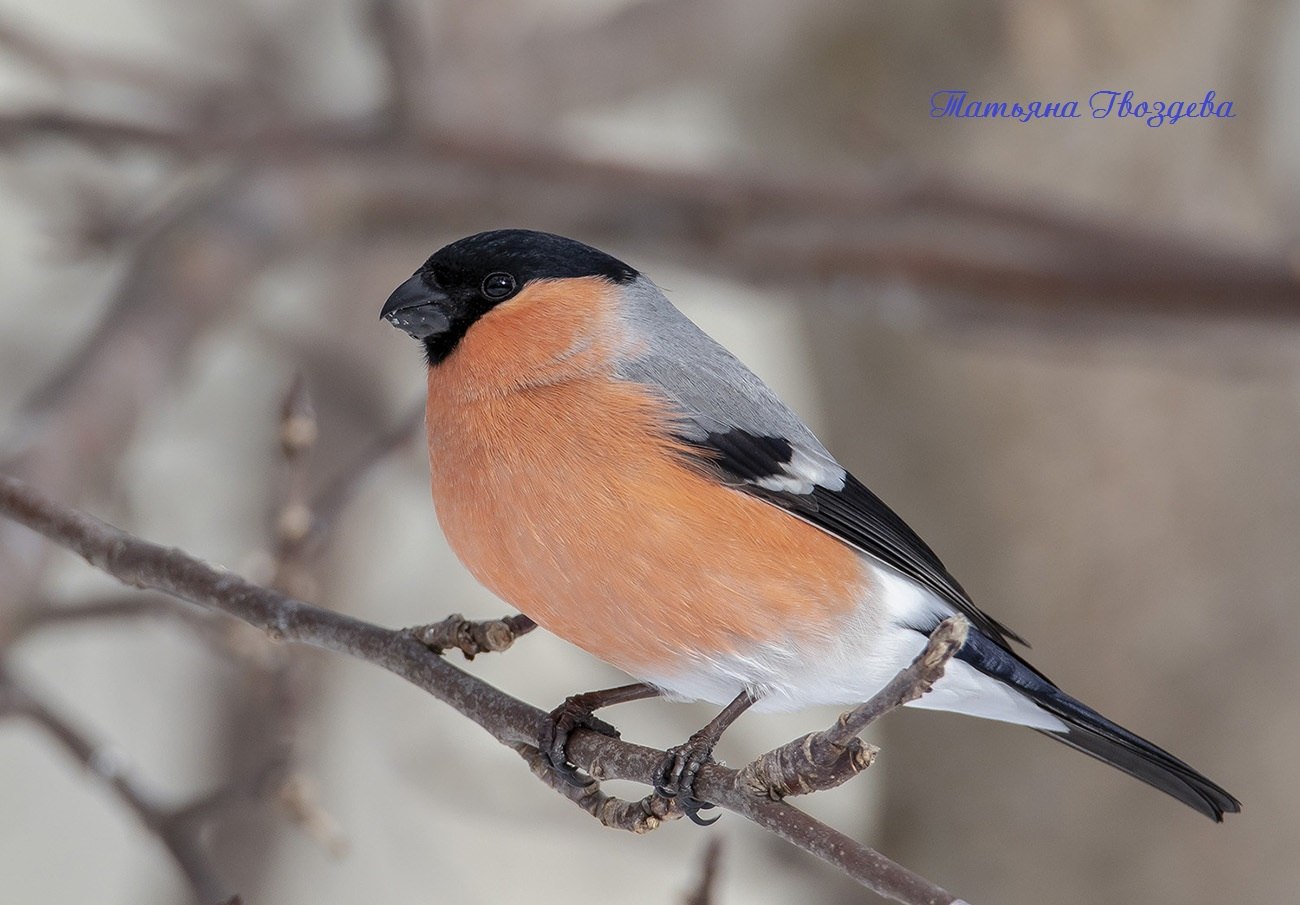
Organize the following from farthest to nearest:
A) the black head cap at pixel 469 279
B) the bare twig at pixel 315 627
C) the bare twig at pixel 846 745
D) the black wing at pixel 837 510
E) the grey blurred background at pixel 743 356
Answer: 1. the grey blurred background at pixel 743 356
2. the black head cap at pixel 469 279
3. the black wing at pixel 837 510
4. the bare twig at pixel 315 627
5. the bare twig at pixel 846 745

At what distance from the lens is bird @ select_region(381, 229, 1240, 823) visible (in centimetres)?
161

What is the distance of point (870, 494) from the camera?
6.02ft

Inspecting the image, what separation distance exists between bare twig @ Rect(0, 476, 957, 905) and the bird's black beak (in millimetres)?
429

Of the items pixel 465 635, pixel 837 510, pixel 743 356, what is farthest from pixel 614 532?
pixel 743 356

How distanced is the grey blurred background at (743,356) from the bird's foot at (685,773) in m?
0.63

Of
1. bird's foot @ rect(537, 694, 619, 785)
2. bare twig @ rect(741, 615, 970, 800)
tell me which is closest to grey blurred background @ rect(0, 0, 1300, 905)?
bird's foot @ rect(537, 694, 619, 785)

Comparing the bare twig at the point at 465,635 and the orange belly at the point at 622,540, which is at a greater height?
the orange belly at the point at 622,540

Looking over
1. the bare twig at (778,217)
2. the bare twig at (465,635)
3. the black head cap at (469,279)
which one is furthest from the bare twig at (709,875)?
the bare twig at (778,217)

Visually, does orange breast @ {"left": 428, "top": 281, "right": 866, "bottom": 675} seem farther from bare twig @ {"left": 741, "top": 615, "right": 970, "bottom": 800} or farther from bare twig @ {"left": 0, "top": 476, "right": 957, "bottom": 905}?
bare twig @ {"left": 741, "top": 615, "right": 970, "bottom": 800}

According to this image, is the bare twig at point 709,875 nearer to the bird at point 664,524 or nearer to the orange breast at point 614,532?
the bird at point 664,524

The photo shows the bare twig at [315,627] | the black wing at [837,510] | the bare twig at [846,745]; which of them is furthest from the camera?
the black wing at [837,510]

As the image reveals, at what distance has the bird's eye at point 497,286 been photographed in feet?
6.21

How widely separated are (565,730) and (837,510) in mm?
466

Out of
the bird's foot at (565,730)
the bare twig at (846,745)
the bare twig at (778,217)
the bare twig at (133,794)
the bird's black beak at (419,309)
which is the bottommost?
the bare twig at (133,794)
